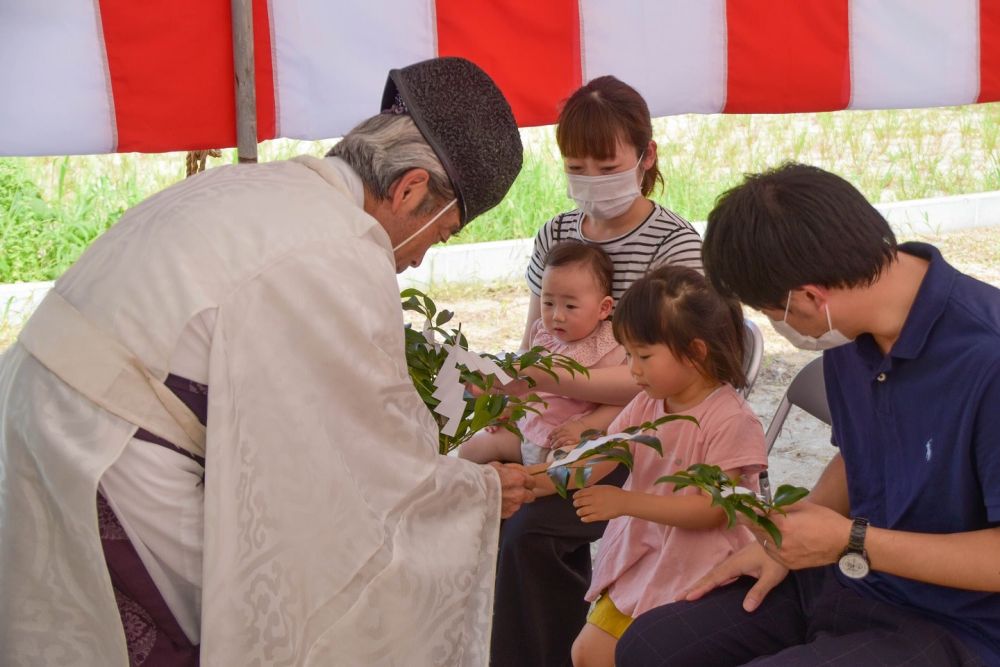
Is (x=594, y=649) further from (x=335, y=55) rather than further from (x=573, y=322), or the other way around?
(x=335, y=55)

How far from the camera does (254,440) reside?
1.81 metres

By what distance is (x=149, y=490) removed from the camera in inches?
72.1

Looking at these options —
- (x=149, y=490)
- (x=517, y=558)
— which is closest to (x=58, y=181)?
(x=517, y=558)

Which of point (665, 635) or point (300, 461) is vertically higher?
point (300, 461)

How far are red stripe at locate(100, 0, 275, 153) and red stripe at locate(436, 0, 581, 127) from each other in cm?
56

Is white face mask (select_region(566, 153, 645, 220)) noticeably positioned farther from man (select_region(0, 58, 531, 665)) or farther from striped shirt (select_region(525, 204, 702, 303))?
man (select_region(0, 58, 531, 665))

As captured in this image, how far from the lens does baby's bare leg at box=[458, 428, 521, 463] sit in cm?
309

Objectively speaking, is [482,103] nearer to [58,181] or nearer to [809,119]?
[58,181]

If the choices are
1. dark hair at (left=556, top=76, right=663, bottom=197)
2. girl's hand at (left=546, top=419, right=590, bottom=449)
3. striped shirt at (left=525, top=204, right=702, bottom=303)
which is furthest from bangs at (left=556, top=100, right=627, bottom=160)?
girl's hand at (left=546, top=419, right=590, bottom=449)

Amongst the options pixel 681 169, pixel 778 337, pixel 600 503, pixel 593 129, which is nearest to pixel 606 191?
pixel 593 129

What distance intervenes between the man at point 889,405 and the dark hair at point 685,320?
1.50 feet

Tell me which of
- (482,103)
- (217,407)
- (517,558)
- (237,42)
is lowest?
(517,558)

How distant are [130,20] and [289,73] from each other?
0.43 m

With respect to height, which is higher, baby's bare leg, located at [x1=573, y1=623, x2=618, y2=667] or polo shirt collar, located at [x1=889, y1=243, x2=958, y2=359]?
polo shirt collar, located at [x1=889, y1=243, x2=958, y2=359]
